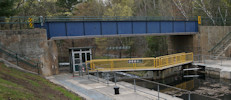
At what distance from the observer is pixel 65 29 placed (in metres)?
22.4

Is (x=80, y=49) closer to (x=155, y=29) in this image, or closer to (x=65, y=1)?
(x=155, y=29)

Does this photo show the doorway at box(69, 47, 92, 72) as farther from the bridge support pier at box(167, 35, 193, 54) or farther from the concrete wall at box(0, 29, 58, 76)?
the bridge support pier at box(167, 35, 193, 54)

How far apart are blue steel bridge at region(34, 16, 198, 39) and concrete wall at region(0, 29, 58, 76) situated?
4.68 feet

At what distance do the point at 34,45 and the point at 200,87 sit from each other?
→ 16015 mm

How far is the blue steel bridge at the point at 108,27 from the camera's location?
21.8 metres

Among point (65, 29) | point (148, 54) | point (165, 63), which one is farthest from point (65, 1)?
point (165, 63)

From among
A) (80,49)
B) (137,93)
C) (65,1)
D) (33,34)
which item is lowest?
(137,93)

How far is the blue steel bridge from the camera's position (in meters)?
21.8

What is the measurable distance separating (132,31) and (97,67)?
8.06 metres

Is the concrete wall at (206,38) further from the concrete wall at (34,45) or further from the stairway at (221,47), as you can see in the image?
the concrete wall at (34,45)

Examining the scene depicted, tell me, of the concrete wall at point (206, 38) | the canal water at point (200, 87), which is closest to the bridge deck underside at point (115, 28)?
the concrete wall at point (206, 38)

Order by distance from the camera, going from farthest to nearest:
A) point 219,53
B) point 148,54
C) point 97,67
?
point 148,54 < point 219,53 < point 97,67

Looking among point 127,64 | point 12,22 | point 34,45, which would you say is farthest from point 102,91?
point 12,22

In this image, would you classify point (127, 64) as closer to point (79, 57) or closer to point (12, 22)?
point (79, 57)
